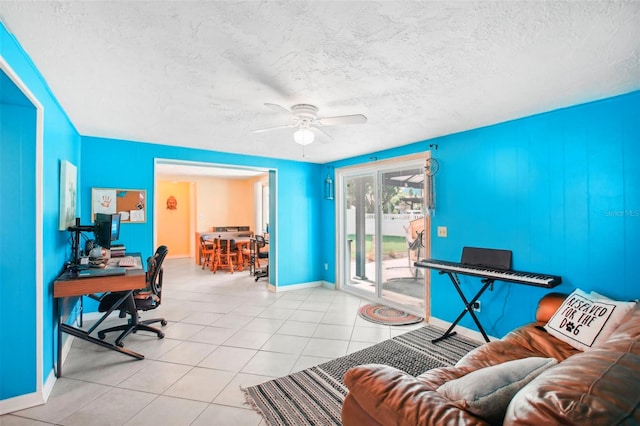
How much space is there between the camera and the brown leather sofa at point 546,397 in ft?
2.33

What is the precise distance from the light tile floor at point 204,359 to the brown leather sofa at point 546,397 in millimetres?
1144

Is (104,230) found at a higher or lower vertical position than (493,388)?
higher

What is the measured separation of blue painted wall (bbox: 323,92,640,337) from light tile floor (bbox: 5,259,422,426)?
118 centimetres

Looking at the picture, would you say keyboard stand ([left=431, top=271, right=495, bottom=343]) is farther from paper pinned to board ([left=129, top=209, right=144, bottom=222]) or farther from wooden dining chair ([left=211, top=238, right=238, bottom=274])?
wooden dining chair ([left=211, top=238, right=238, bottom=274])

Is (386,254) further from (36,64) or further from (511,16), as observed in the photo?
(36,64)

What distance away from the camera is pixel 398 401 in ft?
3.51

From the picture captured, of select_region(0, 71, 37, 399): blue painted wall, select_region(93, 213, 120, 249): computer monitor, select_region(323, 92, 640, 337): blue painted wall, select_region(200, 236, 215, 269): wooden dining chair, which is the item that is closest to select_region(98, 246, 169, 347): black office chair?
select_region(93, 213, 120, 249): computer monitor

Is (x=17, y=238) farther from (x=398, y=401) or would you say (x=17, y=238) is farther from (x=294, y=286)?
(x=294, y=286)

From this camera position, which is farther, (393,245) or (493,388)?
(393,245)

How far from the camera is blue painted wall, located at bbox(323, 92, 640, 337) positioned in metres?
2.28

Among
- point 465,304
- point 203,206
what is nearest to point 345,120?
point 465,304

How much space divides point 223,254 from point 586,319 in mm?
6443

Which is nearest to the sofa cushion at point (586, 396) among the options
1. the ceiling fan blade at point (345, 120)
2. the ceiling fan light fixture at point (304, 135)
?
the ceiling fan blade at point (345, 120)

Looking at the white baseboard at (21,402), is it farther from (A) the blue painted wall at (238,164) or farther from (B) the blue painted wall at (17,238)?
(A) the blue painted wall at (238,164)
